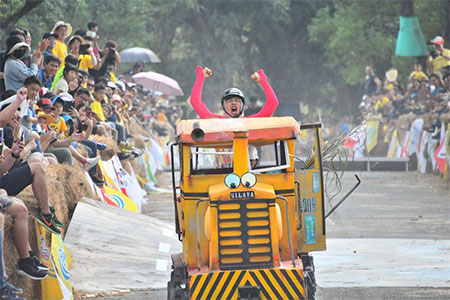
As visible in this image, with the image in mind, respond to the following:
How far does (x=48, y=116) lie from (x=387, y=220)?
23.3 ft

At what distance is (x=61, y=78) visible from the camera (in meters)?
18.0

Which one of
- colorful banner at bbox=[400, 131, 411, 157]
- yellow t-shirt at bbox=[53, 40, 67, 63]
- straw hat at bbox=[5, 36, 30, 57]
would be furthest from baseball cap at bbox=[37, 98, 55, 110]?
colorful banner at bbox=[400, 131, 411, 157]

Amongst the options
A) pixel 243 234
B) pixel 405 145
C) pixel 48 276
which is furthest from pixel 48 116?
pixel 405 145

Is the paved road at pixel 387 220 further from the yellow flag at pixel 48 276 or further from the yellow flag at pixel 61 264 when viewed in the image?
the yellow flag at pixel 48 276

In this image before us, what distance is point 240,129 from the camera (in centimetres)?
945

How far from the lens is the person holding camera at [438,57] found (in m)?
28.5

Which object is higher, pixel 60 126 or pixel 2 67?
pixel 2 67

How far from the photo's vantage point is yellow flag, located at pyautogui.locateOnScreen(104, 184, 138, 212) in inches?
687

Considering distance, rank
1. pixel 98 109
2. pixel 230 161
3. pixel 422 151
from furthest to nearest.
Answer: pixel 422 151, pixel 98 109, pixel 230 161

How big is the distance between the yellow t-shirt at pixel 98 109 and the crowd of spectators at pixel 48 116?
0.8 inches

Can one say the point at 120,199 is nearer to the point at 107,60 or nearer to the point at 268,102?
the point at 107,60

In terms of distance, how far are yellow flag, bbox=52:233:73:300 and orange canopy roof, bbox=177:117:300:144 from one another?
93.6 inches

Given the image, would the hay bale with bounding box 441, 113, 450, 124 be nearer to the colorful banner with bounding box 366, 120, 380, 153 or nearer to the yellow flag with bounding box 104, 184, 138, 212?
the yellow flag with bounding box 104, 184, 138, 212

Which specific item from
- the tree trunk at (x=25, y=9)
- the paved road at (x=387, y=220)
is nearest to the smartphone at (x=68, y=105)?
the tree trunk at (x=25, y=9)
